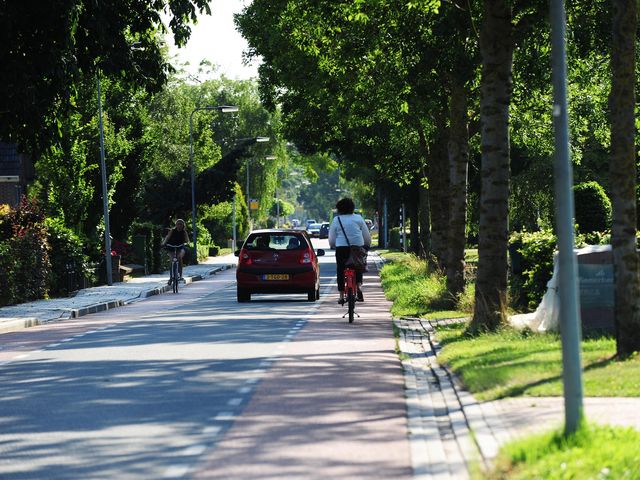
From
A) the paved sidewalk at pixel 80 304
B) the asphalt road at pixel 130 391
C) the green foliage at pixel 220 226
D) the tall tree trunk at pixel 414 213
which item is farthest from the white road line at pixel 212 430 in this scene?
the green foliage at pixel 220 226

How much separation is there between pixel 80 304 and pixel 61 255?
13.8 ft

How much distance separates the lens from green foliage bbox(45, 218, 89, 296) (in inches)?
1265

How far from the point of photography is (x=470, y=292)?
1006 inches

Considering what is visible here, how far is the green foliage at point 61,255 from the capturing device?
32125mm

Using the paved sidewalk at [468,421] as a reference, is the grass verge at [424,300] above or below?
above

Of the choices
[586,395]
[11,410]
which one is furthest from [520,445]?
[11,410]

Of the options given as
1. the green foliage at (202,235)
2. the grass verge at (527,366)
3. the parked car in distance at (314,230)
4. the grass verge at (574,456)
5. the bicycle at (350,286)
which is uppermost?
the parked car in distance at (314,230)

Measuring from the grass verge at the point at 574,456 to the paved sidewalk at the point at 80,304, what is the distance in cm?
1544

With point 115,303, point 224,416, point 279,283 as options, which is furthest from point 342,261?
point 224,416

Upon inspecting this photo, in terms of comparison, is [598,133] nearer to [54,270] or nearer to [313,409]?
[54,270]

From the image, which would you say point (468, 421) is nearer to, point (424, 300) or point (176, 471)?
point (176, 471)

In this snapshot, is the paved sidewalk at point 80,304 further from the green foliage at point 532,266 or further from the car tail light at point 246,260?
the green foliage at point 532,266

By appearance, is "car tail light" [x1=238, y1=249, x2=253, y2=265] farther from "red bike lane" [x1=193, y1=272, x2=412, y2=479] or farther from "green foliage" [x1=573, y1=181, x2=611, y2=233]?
"red bike lane" [x1=193, y1=272, x2=412, y2=479]

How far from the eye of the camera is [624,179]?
12.8 m
